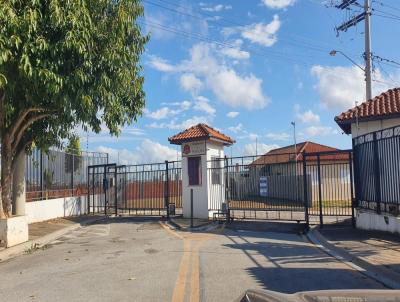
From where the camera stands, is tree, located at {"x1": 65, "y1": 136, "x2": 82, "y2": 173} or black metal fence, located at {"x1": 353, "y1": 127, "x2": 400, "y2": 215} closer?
black metal fence, located at {"x1": 353, "y1": 127, "x2": 400, "y2": 215}

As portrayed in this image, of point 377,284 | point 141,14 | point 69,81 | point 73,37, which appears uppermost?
point 141,14

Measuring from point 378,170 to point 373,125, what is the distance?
12.3 ft

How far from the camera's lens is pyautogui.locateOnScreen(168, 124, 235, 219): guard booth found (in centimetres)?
1983

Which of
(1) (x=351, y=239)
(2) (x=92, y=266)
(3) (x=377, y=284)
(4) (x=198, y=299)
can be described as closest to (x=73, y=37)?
(2) (x=92, y=266)

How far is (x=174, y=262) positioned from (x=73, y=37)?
5.23 m

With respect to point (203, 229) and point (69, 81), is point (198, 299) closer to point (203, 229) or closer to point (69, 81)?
point (69, 81)

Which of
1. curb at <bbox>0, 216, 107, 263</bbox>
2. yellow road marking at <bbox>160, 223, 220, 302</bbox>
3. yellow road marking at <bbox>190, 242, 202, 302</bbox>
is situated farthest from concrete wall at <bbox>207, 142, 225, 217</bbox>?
yellow road marking at <bbox>190, 242, 202, 302</bbox>

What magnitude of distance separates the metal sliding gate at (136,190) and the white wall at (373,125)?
25.5 feet

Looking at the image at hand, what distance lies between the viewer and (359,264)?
9555 mm

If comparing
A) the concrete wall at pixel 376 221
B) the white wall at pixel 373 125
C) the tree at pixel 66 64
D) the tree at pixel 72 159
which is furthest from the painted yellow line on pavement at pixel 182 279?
the tree at pixel 72 159

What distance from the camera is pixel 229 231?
15922mm

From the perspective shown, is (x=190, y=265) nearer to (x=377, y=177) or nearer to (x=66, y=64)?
(x=66, y=64)

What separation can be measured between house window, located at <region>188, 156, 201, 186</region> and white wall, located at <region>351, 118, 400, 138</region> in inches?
257

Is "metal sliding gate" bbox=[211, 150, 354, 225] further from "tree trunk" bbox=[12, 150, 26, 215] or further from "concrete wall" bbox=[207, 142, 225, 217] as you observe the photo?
"tree trunk" bbox=[12, 150, 26, 215]
